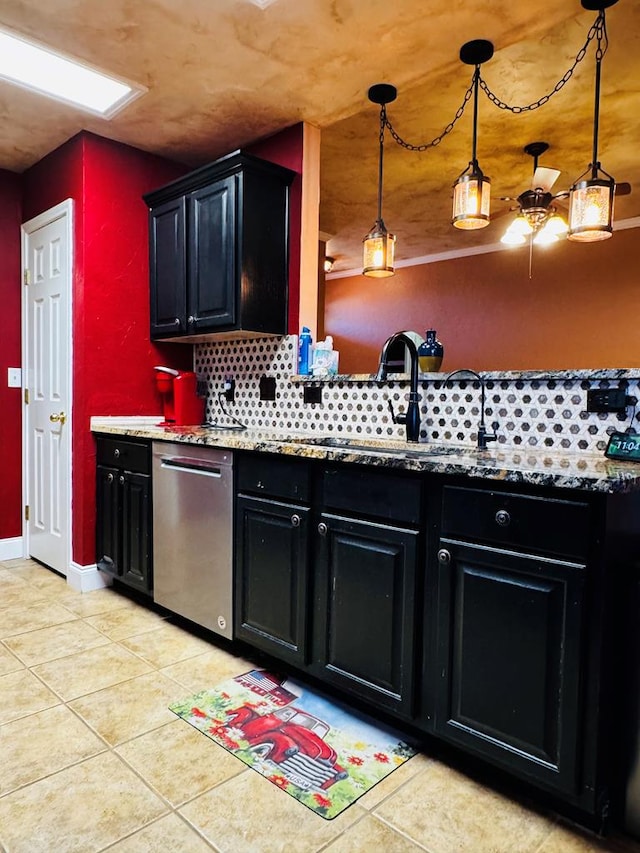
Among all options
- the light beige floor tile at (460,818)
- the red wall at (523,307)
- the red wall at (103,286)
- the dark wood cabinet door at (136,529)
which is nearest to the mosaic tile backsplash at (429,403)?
the red wall at (103,286)

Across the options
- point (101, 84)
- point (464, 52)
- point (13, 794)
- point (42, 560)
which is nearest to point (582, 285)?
point (464, 52)

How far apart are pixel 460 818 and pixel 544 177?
10.9 feet

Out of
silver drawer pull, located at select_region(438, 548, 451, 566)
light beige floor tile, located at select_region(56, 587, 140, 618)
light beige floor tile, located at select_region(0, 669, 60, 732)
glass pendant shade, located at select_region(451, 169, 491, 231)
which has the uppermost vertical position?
glass pendant shade, located at select_region(451, 169, 491, 231)

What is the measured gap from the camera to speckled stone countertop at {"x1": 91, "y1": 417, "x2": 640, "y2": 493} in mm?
1270

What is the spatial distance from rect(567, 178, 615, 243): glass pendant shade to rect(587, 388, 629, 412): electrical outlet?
71cm

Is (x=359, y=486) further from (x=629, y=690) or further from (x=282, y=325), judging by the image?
(x=282, y=325)

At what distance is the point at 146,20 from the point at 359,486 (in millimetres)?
1935

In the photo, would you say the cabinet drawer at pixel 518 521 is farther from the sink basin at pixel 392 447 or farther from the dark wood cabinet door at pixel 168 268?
the dark wood cabinet door at pixel 168 268

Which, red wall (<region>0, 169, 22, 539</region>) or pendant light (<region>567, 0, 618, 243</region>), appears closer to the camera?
pendant light (<region>567, 0, 618, 243</region>)

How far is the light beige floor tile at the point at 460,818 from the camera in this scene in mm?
1328

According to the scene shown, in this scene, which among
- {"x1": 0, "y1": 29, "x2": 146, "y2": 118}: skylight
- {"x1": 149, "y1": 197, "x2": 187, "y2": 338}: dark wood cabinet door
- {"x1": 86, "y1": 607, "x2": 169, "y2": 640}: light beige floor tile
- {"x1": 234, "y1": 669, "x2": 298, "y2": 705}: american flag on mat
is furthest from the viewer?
{"x1": 149, "y1": 197, "x2": 187, "y2": 338}: dark wood cabinet door

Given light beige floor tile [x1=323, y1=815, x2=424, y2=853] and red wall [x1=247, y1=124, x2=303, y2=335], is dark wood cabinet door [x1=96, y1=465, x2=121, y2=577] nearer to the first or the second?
red wall [x1=247, y1=124, x2=303, y2=335]

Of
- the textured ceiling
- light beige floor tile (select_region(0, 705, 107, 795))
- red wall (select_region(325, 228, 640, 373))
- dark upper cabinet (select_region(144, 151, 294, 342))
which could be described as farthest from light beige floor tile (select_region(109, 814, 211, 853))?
red wall (select_region(325, 228, 640, 373))

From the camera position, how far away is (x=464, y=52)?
221 cm
